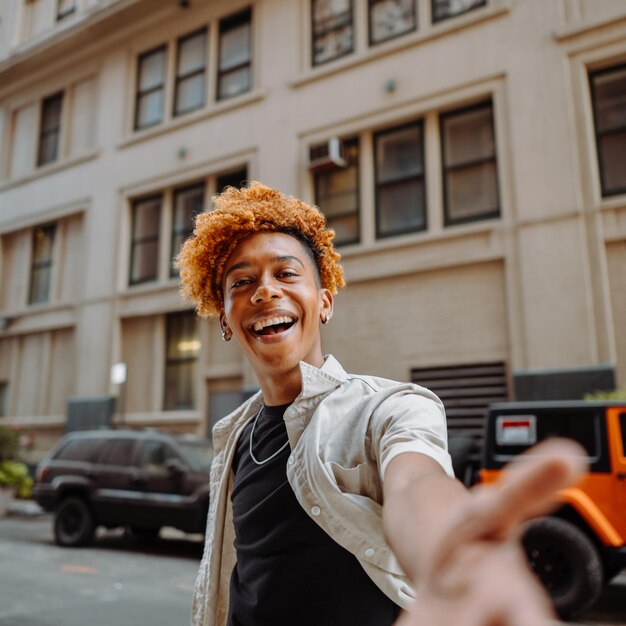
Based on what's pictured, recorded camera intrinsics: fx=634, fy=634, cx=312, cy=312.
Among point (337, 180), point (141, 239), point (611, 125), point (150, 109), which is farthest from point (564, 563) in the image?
point (150, 109)

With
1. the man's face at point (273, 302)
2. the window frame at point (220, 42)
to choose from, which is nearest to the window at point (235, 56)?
the window frame at point (220, 42)

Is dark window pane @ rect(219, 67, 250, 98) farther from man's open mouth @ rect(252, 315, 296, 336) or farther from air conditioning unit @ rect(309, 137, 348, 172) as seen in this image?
man's open mouth @ rect(252, 315, 296, 336)

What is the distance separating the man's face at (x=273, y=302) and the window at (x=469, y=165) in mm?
11066

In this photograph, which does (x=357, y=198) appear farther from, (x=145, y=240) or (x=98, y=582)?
(x=98, y=582)

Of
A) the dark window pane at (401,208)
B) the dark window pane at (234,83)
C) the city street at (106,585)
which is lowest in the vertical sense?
the city street at (106,585)

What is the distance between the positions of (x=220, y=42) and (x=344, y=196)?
6138mm

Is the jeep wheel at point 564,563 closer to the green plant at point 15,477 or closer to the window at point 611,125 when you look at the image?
the window at point 611,125

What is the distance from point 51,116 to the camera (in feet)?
66.8

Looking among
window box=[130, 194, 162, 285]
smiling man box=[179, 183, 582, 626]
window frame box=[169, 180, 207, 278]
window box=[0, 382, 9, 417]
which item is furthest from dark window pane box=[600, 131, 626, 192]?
window box=[0, 382, 9, 417]

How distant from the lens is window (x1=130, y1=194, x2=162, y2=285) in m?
17.4

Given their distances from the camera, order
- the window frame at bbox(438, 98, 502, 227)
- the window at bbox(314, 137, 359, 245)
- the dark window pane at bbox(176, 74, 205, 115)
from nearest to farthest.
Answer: the window frame at bbox(438, 98, 502, 227) → the window at bbox(314, 137, 359, 245) → the dark window pane at bbox(176, 74, 205, 115)

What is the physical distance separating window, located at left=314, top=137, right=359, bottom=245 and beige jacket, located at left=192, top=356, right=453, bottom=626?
41.2 feet

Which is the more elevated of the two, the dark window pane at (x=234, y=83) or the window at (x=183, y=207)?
the dark window pane at (x=234, y=83)

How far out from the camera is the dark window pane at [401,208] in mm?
13367
